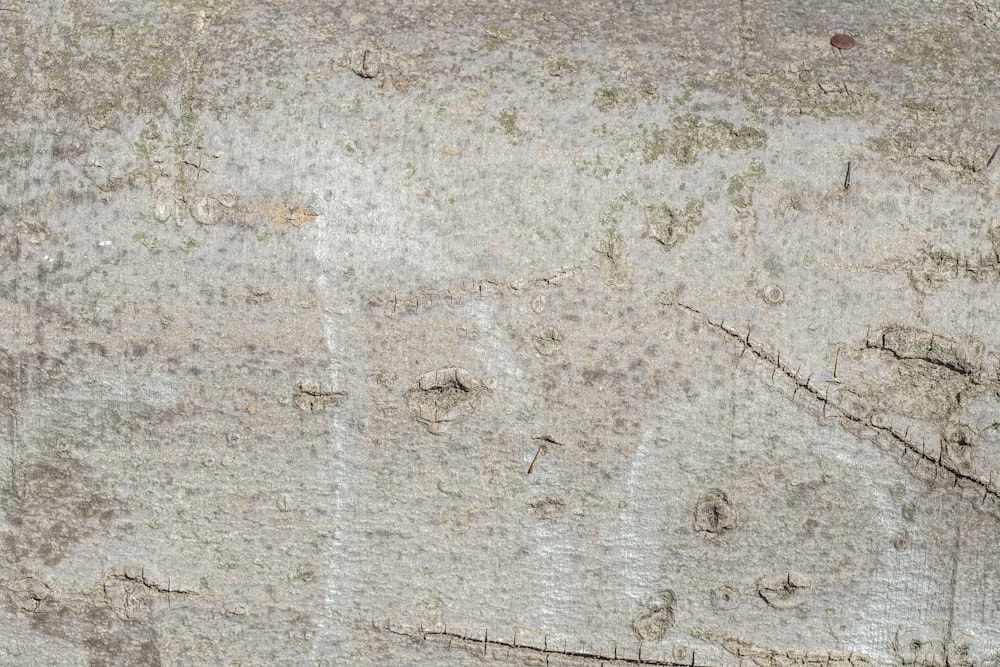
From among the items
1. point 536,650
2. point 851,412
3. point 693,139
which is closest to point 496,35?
point 693,139

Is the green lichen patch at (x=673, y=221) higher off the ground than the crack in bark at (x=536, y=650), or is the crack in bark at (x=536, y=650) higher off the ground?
the green lichen patch at (x=673, y=221)

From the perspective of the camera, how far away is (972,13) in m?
1.19

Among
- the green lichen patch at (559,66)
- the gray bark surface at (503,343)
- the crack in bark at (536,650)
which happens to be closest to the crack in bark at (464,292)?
the gray bark surface at (503,343)

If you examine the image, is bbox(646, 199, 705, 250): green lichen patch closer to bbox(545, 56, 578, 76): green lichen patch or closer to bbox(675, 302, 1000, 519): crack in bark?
bbox(675, 302, 1000, 519): crack in bark

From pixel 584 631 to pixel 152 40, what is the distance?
39.8 inches

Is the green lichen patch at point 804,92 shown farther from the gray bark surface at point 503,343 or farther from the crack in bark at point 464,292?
the crack in bark at point 464,292

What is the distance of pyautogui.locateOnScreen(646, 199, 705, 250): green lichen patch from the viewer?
3.42 feet

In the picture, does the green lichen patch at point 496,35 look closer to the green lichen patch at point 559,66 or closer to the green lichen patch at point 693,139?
the green lichen patch at point 559,66

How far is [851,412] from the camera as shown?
3.46ft

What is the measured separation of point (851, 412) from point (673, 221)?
0.34m

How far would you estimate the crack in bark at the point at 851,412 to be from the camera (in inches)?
41.1

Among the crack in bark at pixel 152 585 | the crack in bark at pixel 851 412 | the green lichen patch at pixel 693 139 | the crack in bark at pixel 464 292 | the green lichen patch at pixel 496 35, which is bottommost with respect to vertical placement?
the crack in bark at pixel 152 585

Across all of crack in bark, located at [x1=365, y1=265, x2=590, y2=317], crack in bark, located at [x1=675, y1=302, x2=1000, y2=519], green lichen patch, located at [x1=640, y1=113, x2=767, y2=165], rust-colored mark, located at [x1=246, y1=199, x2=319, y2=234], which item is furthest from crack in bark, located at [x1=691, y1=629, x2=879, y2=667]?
rust-colored mark, located at [x1=246, y1=199, x2=319, y2=234]

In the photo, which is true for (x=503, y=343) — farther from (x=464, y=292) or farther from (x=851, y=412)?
(x=851, y=412)
